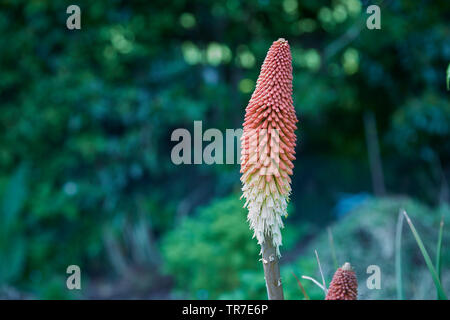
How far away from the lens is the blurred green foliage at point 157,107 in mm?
5379

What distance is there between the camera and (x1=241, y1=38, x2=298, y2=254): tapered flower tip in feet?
4.21

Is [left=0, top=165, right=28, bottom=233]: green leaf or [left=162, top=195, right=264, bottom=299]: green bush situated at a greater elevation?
[left=0, top=165, right=28, bottom=233]: green leaf

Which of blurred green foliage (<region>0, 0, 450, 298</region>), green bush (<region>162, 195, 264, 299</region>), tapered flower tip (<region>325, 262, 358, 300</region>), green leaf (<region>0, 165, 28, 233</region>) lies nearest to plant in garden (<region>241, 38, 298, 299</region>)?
tapered flower tip (<region>325, 262, 358, 300</region>)

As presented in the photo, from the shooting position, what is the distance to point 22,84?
5.89 m

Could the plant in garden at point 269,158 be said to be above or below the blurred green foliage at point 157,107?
below

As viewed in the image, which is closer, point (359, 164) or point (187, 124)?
point (187, 124)

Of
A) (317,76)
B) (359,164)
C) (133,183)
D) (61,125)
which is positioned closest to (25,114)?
(61,125)

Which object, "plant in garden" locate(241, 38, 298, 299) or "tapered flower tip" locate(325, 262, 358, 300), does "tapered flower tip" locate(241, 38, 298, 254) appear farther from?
"tapered flower tip" locate(325, 262, 358, 300)

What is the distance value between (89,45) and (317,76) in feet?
9.82

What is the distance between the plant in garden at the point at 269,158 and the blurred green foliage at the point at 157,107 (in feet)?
11.6

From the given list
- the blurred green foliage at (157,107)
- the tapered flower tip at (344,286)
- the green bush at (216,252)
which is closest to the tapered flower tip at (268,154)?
the tapered flower tip at (344,286)

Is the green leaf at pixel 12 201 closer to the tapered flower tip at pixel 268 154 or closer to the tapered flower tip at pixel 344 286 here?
the tapered flower tip at pixel 268 154

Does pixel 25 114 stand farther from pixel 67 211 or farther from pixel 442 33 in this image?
pixel 442 33

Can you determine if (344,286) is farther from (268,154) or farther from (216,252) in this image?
(216,252)
